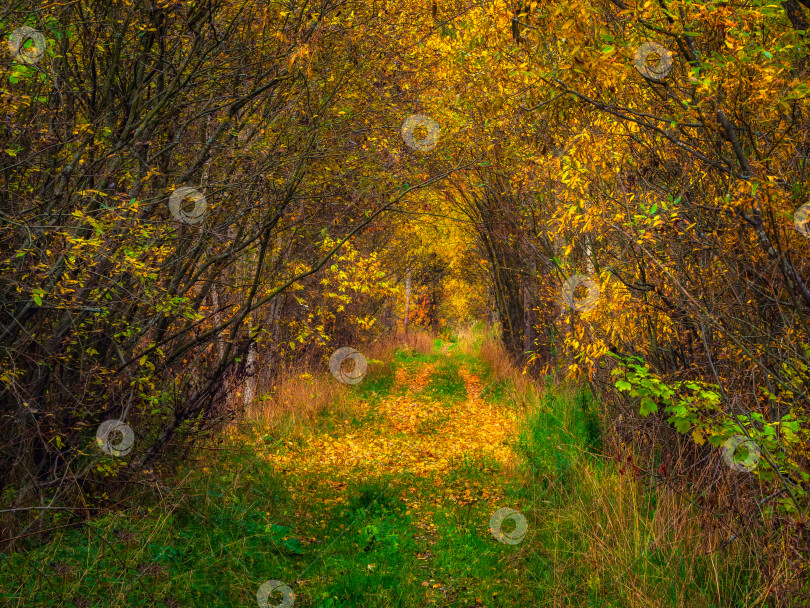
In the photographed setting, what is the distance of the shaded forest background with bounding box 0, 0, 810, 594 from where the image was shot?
3510 millimetres

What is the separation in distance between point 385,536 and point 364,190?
319 cm

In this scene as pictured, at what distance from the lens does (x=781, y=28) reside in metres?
3.87

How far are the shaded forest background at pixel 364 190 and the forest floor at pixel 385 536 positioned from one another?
388 millimetres

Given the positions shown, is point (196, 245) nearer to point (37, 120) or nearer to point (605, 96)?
point (37, 120)

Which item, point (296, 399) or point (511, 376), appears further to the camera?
point (511, 376)

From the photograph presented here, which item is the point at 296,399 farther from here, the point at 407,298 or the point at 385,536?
the point at 407,298

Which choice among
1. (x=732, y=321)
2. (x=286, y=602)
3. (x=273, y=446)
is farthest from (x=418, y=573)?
(x=273, y=446)

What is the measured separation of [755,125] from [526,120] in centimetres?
393

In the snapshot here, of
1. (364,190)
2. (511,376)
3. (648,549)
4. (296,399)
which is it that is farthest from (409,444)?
(648,549)

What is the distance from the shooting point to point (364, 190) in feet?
20.3

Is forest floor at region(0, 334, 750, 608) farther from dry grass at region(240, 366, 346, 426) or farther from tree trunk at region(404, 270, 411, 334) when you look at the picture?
tree trunk at region(404, 270, 411, 334)

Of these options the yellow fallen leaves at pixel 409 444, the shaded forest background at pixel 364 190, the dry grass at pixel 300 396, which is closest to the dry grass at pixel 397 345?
the dry grass at pixel 300 396

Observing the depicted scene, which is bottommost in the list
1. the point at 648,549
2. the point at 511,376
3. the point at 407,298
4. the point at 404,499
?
the point at 407,298

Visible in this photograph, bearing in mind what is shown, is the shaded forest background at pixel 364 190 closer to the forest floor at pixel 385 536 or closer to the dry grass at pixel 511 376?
the forest floor at pixel 385 536
